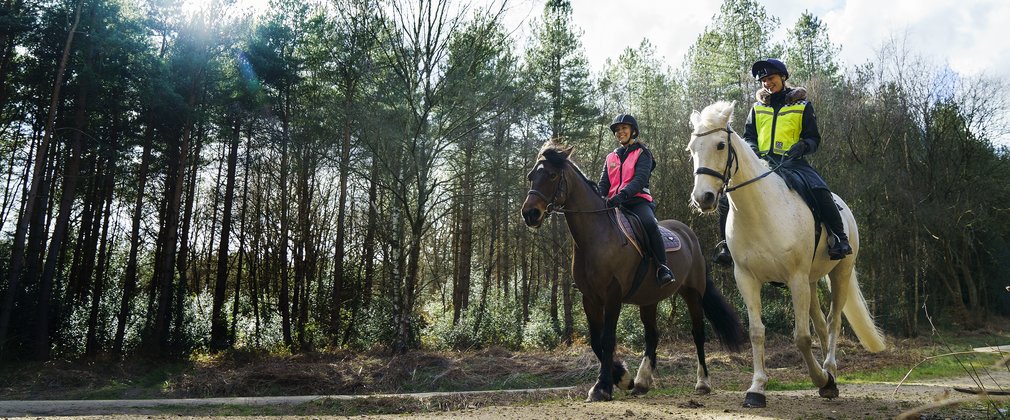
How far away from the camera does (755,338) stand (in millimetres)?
5512

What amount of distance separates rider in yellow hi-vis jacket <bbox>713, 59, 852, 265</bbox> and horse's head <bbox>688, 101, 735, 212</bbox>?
96cm

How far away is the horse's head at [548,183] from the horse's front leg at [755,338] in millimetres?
1844

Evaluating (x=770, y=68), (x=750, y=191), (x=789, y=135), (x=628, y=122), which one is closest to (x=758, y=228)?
(x=750, y=191)

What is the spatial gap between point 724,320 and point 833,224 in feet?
7.26

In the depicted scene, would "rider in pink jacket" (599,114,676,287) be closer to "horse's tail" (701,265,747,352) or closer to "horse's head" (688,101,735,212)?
"horse's head" (688,101,735,212)

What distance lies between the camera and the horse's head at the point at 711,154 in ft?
16.0

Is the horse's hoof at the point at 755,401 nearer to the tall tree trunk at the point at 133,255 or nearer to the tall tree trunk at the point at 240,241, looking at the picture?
the tall tree trunk at the point at 240,241

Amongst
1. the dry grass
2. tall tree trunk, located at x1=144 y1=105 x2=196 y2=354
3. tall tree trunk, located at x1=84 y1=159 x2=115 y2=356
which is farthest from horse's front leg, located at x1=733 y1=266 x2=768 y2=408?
tall tree trunk, located at x1=84 y1=159 x2=115 y2=356

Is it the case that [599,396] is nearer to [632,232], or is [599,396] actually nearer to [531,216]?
[632,232]

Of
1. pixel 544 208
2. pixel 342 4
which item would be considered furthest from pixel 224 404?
pixel 342 4

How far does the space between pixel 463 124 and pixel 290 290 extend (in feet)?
34.2

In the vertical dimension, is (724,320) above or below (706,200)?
below

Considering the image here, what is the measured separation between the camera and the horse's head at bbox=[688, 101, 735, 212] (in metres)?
4.87

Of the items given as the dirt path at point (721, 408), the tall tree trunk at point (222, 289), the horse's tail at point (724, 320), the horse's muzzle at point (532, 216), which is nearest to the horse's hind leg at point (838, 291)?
the dirt path at point (721, 408)
